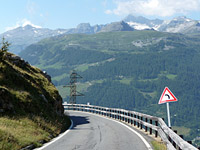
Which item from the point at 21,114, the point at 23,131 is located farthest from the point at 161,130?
the point at 21,114

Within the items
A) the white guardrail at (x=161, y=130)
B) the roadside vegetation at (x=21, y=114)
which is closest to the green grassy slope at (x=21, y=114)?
the roadside vegetation at (x=21, y=114)

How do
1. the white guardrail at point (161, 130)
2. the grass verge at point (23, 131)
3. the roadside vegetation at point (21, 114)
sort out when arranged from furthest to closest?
the roadside vegetation at point (21, 114) → the grass verge at point (23, 131) → the white guardrail at point (161, 130)

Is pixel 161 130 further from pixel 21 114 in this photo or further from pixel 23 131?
pixel 21 114

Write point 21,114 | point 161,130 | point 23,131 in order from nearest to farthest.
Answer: point 161,130 < point 23,131 < point 21,114

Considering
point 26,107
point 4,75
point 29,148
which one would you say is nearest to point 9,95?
point 26,107

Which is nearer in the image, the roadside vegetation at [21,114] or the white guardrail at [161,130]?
the white guardrail at [161,130]

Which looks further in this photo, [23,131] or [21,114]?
[21,114]

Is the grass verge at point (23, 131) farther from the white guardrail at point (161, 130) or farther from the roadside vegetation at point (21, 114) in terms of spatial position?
the white guardrail at point (161, 130)

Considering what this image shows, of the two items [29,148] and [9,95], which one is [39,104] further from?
[29,148]

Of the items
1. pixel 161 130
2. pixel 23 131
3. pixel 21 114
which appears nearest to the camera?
pixel 161 130

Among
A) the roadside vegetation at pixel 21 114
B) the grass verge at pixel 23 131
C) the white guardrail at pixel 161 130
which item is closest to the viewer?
the white guardrail at pixel 161 130

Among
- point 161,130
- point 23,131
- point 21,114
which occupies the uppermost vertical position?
point 21,114

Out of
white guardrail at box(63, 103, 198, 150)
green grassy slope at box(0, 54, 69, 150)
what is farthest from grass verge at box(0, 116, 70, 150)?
white guardrail at box(63, 103, 198, 150)

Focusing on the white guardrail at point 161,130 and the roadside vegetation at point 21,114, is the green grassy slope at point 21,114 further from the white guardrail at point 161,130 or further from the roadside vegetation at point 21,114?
the white guardrail at point 161,130
